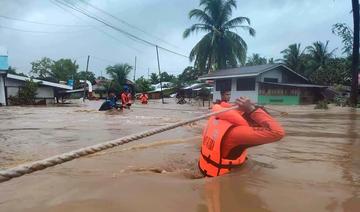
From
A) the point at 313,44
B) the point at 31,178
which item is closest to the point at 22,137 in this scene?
the point at 31,178

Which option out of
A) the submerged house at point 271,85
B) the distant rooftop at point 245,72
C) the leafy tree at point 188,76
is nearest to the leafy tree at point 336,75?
the submerged house at point 271,85

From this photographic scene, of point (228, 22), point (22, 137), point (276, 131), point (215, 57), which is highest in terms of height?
point (228, 22)

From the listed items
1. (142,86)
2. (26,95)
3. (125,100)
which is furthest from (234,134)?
(142,86)

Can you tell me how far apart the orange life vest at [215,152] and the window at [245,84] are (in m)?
28.0

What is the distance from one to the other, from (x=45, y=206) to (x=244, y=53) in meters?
40.7

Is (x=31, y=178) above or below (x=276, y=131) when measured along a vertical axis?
below

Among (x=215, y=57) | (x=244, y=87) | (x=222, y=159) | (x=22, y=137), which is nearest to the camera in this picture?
(x=222, y=159)

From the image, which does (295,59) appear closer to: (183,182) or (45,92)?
(45,92)

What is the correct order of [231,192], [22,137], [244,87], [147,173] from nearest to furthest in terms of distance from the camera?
[231,192], [147,173], [22,137], [244,87]

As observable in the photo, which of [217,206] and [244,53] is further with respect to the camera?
[244,53]

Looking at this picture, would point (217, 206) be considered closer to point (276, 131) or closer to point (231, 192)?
point (231, 192)

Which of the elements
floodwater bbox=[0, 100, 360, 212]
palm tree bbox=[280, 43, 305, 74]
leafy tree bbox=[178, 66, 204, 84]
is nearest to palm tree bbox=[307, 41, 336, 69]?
palm tree bbox=[280, 43, 305, 74]

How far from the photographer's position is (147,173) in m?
6.19

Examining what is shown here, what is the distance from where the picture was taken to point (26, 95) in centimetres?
3412
